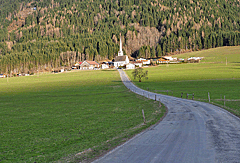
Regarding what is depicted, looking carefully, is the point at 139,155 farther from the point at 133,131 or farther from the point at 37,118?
the point at 37,118

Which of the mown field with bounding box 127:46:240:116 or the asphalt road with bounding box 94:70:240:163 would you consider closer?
the asphalt road with bounding box 94:70:240:163

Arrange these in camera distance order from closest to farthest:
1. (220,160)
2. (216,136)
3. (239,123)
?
(220,160)
(216,136)
(239,123)

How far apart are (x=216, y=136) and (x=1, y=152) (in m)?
17.2

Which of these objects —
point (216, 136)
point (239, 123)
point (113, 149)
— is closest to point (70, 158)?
point (113, 149)

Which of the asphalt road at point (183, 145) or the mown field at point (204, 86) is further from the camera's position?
the mown field at point (204, 86)

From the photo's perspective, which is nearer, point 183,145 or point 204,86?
point 183,145

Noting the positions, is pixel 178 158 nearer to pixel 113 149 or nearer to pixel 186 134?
pixel 113 149

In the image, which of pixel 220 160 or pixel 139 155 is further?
pixel 139 155

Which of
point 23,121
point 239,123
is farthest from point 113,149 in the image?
point 23,121

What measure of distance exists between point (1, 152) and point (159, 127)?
47.6 ft

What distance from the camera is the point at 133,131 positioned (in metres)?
22.9

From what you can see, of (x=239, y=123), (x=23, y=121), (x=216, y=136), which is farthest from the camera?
(x=23, y=121)

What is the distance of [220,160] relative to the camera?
1385 cm

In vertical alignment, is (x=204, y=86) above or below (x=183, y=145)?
above
